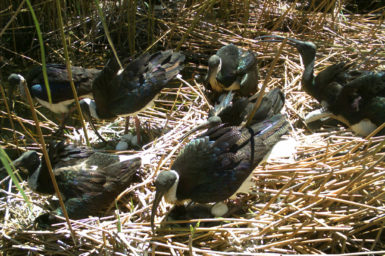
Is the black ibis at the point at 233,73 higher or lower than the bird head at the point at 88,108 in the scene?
higher

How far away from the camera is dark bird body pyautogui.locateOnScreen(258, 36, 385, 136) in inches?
125

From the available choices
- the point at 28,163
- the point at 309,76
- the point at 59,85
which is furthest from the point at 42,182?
the point at 309,76

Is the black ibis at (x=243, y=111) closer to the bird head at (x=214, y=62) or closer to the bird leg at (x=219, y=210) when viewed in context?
the bird leg at (x=219, y=210)

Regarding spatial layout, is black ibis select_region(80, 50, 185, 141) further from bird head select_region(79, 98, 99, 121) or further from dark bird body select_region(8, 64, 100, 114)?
dark bird body select_region(8, 64, 100, 114)

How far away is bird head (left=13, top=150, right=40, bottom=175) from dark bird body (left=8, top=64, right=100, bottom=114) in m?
0.92

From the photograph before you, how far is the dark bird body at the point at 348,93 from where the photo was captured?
10.4 ft

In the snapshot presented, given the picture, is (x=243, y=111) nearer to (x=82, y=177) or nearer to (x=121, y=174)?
(x=121, y=174)

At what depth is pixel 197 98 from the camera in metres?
4.04

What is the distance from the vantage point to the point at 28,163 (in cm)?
287

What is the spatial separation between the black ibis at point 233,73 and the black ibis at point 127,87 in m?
0.56

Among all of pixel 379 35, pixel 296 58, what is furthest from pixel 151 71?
pixel 379 35

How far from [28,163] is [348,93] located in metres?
2.80

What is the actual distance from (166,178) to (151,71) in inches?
57.4

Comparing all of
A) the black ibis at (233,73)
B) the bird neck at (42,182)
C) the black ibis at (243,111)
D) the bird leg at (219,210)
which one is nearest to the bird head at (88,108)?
the bird neck at (42,182)
